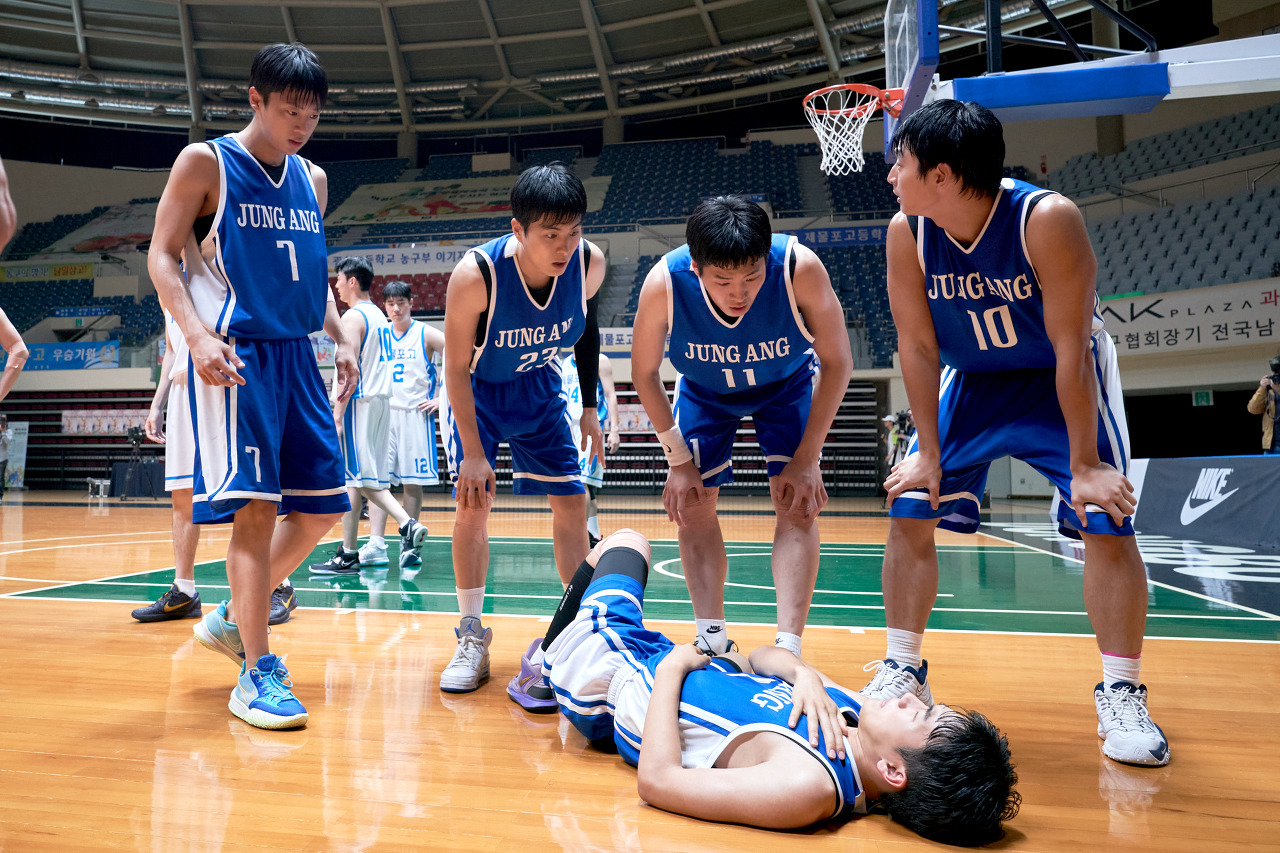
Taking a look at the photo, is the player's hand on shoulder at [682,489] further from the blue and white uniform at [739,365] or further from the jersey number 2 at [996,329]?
the jersey number 2 at [996,329]

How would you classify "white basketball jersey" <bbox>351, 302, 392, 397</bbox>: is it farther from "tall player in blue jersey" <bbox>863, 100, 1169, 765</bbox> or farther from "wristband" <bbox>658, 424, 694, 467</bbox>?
"tall player in blue jersey" <bbox>863, 100, 1169, 765</bbox>

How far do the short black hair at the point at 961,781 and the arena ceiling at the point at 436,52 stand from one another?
19.4 m

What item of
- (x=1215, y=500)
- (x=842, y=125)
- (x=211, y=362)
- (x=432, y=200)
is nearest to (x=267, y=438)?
(x=211, y=362)

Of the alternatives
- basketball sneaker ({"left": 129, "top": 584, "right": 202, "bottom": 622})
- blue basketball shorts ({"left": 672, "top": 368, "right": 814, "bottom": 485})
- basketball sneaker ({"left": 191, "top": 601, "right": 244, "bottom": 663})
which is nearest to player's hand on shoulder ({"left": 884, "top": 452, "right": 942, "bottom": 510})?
blue basketball shorts ({"left": 672, "top": 368, "right": 814, "bottom": 485})

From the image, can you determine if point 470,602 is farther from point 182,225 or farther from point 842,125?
point 842,125

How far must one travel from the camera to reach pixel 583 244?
9.65 feet

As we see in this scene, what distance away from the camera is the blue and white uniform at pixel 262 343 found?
2.38m

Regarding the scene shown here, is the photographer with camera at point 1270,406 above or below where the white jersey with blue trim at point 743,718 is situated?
above

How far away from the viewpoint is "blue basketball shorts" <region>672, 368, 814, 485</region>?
279cm

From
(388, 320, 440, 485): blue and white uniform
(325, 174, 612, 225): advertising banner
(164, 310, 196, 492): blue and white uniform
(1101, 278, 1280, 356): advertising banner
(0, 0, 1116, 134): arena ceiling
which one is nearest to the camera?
(164, 310, 196, 492): blue and white uniform

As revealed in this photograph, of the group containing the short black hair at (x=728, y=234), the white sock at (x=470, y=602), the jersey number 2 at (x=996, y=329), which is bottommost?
the white sock at (x=470, y=602)

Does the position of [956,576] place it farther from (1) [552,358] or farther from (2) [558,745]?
(2) [558,745]

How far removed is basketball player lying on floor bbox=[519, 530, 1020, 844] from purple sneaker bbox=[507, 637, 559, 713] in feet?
1.87

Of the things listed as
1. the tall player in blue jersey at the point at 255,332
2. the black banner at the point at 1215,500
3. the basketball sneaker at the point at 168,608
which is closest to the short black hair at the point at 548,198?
the tall player in blue jersey at the point at 255,332
